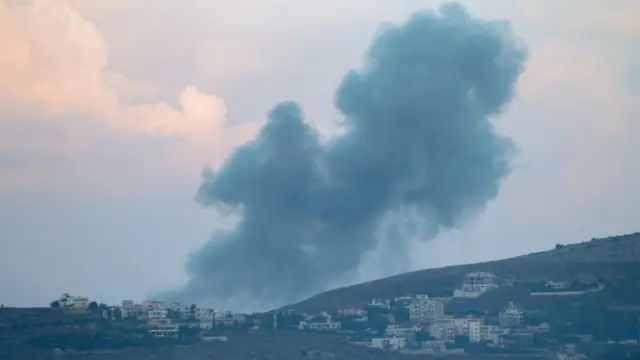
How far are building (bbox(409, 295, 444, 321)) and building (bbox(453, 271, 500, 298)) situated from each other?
2.56 metres

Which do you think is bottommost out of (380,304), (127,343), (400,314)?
(127,343)

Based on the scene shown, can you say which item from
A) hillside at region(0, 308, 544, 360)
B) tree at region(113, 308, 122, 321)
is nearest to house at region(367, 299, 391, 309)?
hillside at region(0, 308, 544, 360)

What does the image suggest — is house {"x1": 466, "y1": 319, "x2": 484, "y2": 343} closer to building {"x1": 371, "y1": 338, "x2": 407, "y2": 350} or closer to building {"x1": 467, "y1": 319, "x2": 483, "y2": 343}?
building {"x1": 467, "y1": 319, "x2": 483, "y2": 343}

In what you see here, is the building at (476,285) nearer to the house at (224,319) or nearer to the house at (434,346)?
the house at (434,346)

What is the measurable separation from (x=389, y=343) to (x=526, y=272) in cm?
2210

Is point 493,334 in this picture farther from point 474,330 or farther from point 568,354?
point 568,354

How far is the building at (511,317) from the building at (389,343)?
7.89 metres

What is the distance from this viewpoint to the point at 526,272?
120562mm

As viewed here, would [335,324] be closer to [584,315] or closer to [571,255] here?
[584,315]

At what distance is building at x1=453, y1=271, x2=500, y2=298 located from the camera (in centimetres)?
11656

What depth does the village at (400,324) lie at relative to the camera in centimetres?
10106

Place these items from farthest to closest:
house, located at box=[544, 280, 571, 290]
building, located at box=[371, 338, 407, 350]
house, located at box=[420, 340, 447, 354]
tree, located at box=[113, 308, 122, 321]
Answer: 1. house, located at box=[544, 280, 571, 290]
2. tree, located at box=[113, 308, 122, 321]
3. house, located at box=[420, 340, 447, 354]
4. building, located at box=[371, 338, 407, 350]

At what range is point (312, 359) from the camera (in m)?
93.9

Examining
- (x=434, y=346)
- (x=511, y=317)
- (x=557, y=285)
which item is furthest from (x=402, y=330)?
(x=557, y=285)
